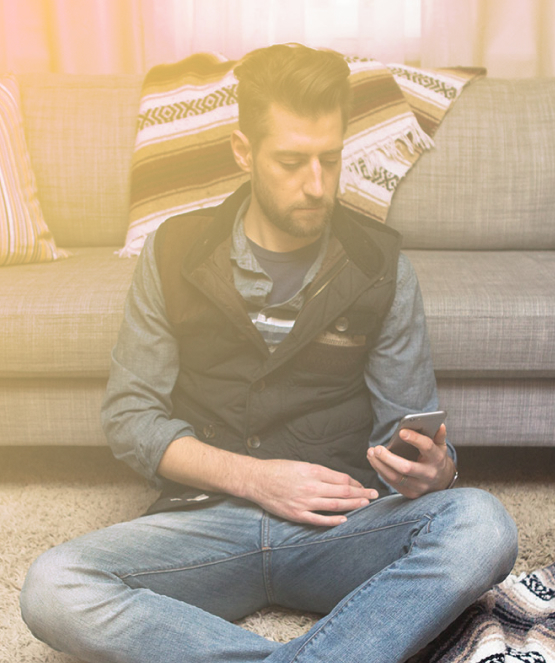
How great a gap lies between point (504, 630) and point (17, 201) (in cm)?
132

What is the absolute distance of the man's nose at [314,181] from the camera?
1044 millimetres

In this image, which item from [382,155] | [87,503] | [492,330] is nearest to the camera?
[492,330]

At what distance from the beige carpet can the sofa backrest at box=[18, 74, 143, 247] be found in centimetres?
56

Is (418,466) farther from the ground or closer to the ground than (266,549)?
farther from the ground

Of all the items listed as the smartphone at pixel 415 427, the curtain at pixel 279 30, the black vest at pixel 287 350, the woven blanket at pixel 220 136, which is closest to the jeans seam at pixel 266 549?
the black vest at pixel 287 350

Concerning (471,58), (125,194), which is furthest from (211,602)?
(471,58)

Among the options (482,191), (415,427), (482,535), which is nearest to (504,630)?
(482,535)

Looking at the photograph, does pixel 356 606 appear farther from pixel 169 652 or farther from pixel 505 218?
pixel 505 218

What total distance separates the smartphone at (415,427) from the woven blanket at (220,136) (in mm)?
896

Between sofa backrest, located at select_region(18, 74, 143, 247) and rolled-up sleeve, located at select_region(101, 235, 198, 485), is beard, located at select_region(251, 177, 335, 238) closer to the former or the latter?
rolled-up sleeve, located at select_region(101, 235, 198, 485)

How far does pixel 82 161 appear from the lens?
184 centimetres

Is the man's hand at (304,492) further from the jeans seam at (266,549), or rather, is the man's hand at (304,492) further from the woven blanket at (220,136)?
the woven blanket at (220,136)

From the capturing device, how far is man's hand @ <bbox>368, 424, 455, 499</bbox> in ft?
3.08

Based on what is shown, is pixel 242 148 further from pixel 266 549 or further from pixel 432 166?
pixel 432 166
